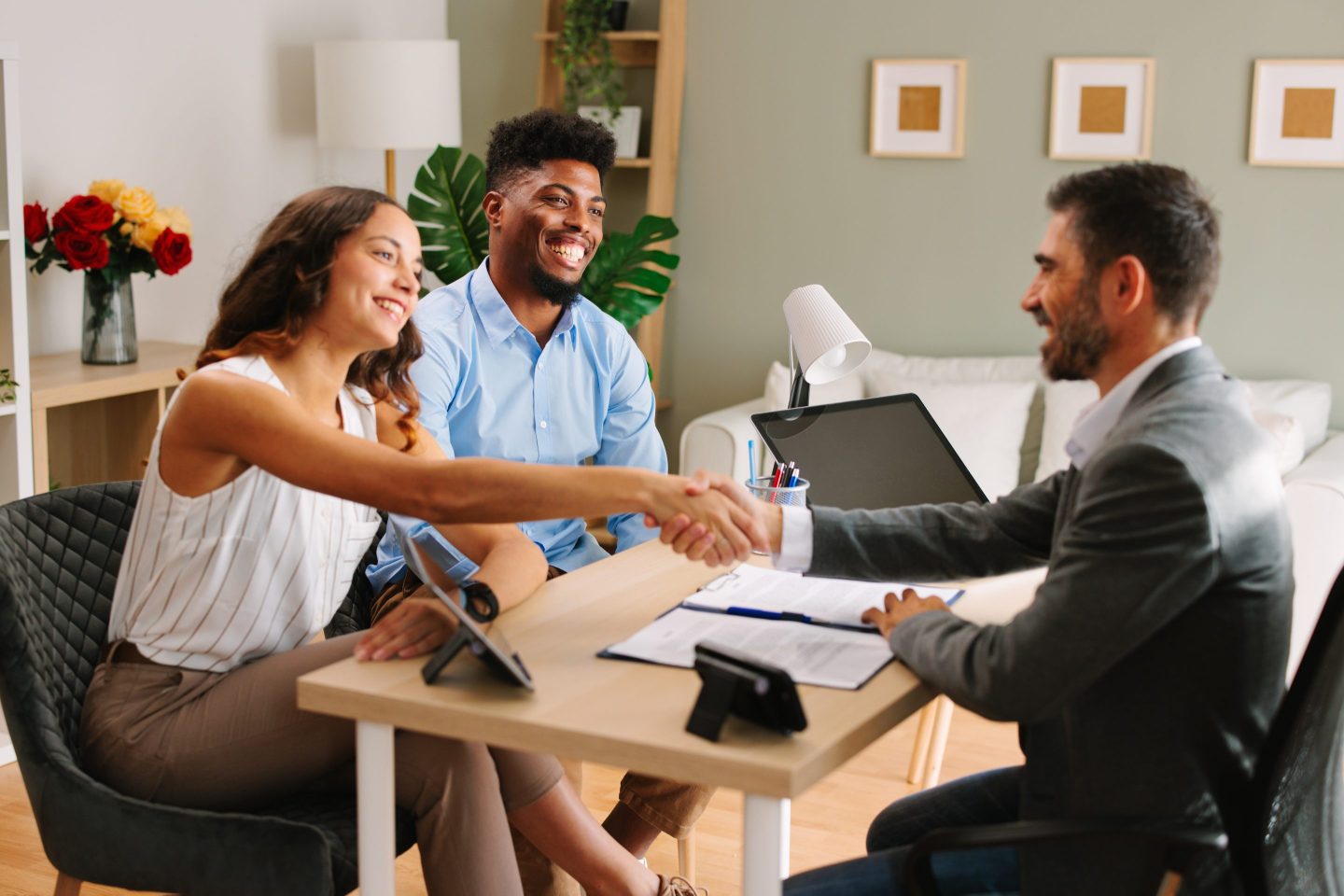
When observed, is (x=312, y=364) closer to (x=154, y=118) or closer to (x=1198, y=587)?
(x=1198, y=587)

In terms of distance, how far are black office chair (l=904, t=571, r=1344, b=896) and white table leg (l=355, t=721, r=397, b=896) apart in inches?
22.0

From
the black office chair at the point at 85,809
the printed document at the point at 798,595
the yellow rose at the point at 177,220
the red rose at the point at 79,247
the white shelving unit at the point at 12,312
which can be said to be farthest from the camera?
the yellow rose at the point at 177,220

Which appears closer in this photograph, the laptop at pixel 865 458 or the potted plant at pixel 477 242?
the laptop at pixel 865 458

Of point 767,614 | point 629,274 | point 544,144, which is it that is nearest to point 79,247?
point 544,144

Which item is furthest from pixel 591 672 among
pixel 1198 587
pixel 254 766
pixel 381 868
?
pixel 1198 587

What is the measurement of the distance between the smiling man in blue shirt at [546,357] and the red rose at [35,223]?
1.28 metres

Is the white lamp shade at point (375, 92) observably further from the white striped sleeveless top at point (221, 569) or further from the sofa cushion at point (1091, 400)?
the white striped sleeveless top at point (221, 569)

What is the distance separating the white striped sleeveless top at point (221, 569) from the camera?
184cm

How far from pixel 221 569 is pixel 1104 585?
1081mm

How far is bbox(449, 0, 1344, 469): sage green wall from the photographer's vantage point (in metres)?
4.39

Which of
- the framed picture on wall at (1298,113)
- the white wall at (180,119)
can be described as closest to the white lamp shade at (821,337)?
the white wall at (180,119)

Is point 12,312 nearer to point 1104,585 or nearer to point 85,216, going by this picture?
point 85,216

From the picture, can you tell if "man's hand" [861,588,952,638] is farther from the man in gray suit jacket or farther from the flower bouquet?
the flower bouquet

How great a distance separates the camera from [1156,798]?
1.41m
